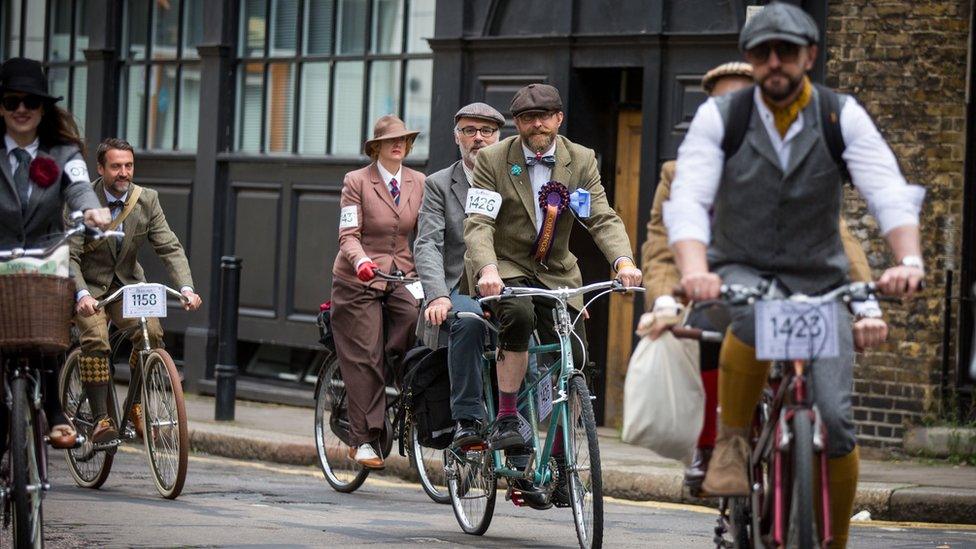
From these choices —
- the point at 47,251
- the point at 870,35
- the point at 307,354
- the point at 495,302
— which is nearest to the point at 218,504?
the point at 495,302

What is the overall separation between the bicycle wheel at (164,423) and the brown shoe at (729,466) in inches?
158

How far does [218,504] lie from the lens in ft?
29.8

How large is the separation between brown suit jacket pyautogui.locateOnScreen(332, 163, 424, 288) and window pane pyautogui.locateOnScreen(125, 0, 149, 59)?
7121mm

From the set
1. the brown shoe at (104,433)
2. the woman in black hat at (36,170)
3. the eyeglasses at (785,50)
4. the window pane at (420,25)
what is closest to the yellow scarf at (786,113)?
the eyeglasses at (785,50)

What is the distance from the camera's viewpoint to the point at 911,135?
448 inches

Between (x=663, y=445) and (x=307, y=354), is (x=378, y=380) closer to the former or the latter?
(x=663, y=445)

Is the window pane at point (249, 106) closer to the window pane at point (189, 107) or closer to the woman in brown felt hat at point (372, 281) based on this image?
the window pane at point (189, 107)

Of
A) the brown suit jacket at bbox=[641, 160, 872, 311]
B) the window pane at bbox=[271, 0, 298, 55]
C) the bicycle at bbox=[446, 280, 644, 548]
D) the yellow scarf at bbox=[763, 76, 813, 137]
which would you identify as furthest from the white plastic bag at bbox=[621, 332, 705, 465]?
the window pane at bbox=[271, 0, 298, 55]

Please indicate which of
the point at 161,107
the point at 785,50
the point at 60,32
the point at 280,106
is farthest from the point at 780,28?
the point at 60,32

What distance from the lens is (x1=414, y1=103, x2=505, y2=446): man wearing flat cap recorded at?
8.09 meters

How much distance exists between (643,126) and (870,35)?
1.77m

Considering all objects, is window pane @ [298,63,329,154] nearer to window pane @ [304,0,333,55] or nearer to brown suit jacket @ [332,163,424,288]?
window pane @ [304,0,333,55]

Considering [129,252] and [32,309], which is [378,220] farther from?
[32,309]

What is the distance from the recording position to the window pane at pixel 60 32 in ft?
57.1
